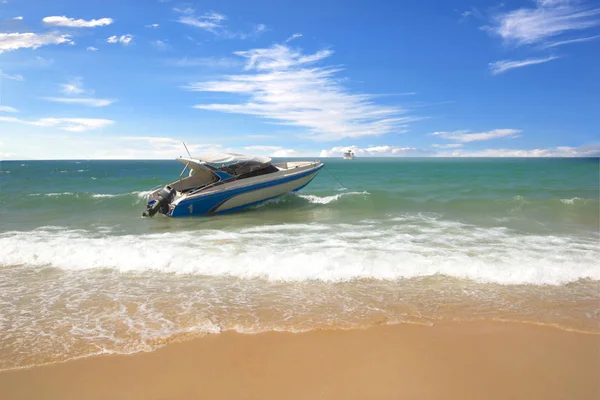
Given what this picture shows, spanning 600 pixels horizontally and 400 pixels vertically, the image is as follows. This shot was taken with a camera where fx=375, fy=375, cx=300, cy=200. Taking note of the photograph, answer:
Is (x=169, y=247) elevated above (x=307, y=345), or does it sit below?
above

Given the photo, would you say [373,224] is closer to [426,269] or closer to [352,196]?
[426,269]

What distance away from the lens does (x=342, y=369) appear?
3939mm

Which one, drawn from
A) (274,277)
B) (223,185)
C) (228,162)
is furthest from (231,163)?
(274,277)

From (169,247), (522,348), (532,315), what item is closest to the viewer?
(522,348)

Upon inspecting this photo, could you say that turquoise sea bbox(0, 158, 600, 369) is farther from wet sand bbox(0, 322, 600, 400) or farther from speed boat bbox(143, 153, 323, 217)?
speed boat bbox(143, 153, 323, 217)

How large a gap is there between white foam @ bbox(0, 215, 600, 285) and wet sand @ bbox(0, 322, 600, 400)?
7.33 feet

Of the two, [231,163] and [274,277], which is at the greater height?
[231,163]

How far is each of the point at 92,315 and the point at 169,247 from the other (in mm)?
3939

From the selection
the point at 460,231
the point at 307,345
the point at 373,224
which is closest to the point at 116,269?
the point at 307,345

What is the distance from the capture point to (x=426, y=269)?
714cm

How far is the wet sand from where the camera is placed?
11.8 ft

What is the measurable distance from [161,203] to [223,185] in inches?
97.2

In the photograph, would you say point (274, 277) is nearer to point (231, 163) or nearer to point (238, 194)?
point (238, 194)

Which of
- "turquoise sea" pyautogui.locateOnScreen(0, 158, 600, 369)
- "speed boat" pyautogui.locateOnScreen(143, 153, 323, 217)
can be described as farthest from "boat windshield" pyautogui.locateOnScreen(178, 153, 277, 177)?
"turquoise sea" pyautogui.locateOnScreen(0, 158, 600, 369)
